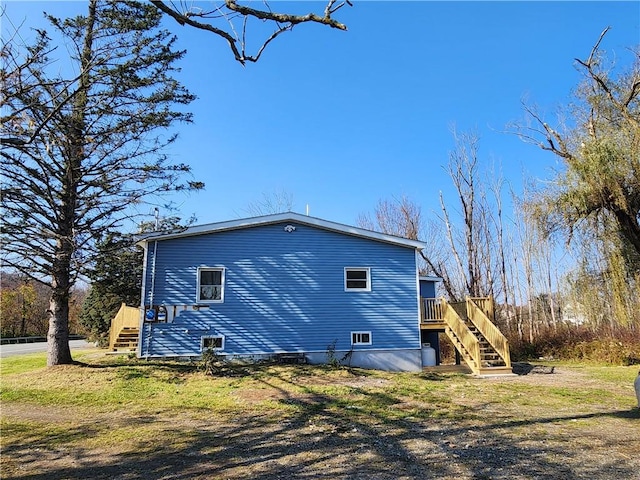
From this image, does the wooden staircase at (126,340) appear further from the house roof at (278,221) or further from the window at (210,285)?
the house roof at (278,221)

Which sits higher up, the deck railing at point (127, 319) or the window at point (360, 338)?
the deck railing at point (127, 319)

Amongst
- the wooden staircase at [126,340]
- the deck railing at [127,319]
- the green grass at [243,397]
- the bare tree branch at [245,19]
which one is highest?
the bare tree branch at [245,19]

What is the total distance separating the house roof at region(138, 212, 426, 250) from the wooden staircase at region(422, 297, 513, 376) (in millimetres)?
2619

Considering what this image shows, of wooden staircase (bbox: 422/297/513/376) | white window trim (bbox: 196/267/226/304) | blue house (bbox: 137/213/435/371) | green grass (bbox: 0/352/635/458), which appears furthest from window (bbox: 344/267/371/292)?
white window trim (bbox: 196/267/226/304)

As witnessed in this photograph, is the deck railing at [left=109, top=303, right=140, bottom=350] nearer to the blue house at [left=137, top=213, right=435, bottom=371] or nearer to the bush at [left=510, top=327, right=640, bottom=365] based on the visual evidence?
the blue house at [left=137, top=213, right=435, bottom=371]

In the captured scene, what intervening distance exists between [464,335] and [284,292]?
583 centimetres

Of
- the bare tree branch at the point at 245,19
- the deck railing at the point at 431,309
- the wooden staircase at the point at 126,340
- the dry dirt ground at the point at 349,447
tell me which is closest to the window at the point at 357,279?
the deck railing at the point at 431,309

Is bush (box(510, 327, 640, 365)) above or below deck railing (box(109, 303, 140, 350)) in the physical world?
below

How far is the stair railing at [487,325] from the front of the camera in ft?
39.8

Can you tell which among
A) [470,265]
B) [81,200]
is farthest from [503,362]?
[81,200]

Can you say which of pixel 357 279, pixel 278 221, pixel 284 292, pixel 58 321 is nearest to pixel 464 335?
pixel 357 279

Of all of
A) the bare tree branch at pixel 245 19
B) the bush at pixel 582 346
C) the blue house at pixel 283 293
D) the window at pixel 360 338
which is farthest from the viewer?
the bush at pixel 582 346

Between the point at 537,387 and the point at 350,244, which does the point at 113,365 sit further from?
the point at 537,387

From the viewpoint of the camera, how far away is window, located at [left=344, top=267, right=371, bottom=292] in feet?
43.6
